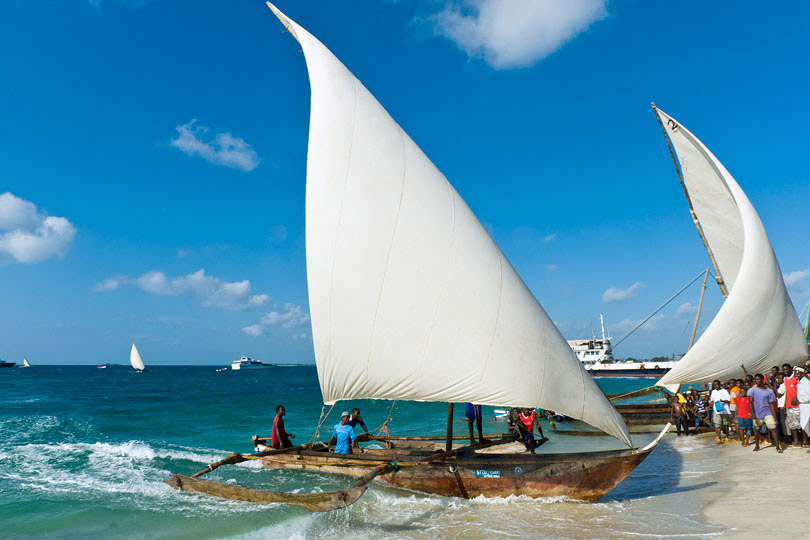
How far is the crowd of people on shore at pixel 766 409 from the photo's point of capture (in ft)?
37.6

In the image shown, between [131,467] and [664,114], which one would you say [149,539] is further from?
[664,114]

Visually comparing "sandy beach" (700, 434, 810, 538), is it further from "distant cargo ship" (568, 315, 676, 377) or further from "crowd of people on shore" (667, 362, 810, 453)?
"distant cargo ship" (568, 315, 676, 377)

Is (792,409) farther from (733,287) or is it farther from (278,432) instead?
(278,432)

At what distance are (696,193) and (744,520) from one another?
1618cm

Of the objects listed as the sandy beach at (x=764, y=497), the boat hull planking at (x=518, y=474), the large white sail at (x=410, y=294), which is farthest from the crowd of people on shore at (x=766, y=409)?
the large white sail at (x=410, y=294)

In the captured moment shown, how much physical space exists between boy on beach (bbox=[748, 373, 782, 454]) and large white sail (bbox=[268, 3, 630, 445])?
589cm

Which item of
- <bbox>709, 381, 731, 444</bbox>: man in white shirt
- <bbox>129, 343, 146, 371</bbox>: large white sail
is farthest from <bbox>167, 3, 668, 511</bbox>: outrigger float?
<bbox>129, 343, 146, 371</bbox>: large white sail

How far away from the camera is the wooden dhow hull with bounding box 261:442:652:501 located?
8695 millimetres

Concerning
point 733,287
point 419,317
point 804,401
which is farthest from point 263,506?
point 733,287

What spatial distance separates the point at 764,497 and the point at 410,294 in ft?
23.6

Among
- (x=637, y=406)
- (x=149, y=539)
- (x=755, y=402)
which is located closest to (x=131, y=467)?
(x=149, y=539)

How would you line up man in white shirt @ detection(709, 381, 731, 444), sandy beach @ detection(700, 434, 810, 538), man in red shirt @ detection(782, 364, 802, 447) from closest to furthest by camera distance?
sandy beach @ detection(700, 434, 810, 538) < man in red shirt @ detection(782, 364, 802, 447) < man in white shirt @ detection(709, 381, 731, 444)

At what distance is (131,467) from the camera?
15789mm

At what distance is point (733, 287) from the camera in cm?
1627
